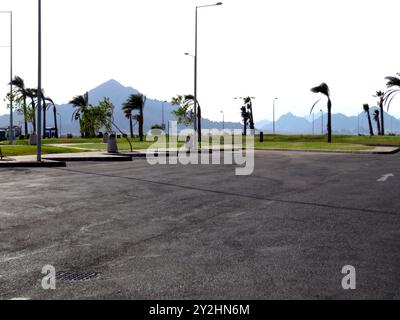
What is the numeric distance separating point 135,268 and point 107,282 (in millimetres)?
565

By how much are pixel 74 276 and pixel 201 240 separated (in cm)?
222

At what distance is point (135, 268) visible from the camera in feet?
18.8

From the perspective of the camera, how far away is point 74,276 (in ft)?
17.9

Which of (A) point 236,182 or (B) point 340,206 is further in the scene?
(A) point 236,182

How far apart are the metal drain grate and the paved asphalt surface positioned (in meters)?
0.10

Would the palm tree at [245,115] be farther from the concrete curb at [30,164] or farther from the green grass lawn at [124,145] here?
the concrete curb at [30,164]

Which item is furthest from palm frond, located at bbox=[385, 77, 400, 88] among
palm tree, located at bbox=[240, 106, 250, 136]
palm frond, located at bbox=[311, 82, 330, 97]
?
palm tree, located at bbox=[240, 106, 250, 136]

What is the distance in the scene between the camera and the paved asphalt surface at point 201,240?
506cm

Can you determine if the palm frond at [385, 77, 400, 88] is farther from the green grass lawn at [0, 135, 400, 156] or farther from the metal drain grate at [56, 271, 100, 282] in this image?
the metal drain grate at [56, 271, 100, 282]

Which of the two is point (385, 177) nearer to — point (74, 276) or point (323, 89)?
point (74, 276)

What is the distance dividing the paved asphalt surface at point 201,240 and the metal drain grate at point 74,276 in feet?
0.34

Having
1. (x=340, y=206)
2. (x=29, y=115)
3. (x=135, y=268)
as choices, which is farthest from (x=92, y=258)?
(x=29, y=115)

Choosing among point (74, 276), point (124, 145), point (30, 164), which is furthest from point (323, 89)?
point (74, 276)
